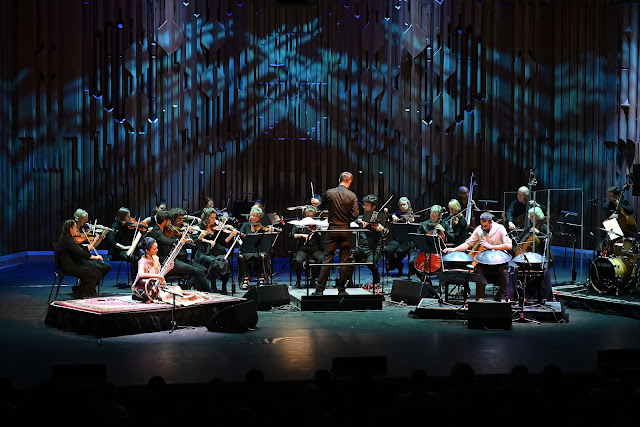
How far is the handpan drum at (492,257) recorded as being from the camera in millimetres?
9023

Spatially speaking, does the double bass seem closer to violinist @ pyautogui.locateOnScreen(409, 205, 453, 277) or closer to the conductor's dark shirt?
violinist @ pyautogui.locateOnScreen(409, 205, 453, 277)

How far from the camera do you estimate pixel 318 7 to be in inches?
620

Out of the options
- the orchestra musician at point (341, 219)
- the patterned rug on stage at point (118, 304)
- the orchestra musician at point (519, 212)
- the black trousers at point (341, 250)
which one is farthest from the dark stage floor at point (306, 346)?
the orchestra musician at point (519, 212)

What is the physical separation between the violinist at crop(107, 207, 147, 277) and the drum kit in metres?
6.08

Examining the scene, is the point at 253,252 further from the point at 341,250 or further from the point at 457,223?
the point at 457,223

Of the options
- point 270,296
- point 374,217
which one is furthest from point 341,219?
point 270,296

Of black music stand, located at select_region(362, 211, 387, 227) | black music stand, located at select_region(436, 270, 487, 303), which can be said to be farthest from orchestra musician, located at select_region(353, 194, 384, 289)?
black music stand, located at select_region(436, 270, 487, 303)

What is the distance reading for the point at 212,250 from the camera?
10.7 metres

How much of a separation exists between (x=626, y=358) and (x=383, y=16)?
1104cm

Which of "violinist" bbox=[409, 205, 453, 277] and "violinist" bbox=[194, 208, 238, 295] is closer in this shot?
"violinist" bbox=[194, 208, 238, 295]

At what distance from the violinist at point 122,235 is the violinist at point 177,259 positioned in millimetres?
1178

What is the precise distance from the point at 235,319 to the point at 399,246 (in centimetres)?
464

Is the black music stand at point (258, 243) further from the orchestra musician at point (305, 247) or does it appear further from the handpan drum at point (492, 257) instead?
the handpan drum at point (492, 257)

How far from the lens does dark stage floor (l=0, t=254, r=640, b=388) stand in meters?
6.70
